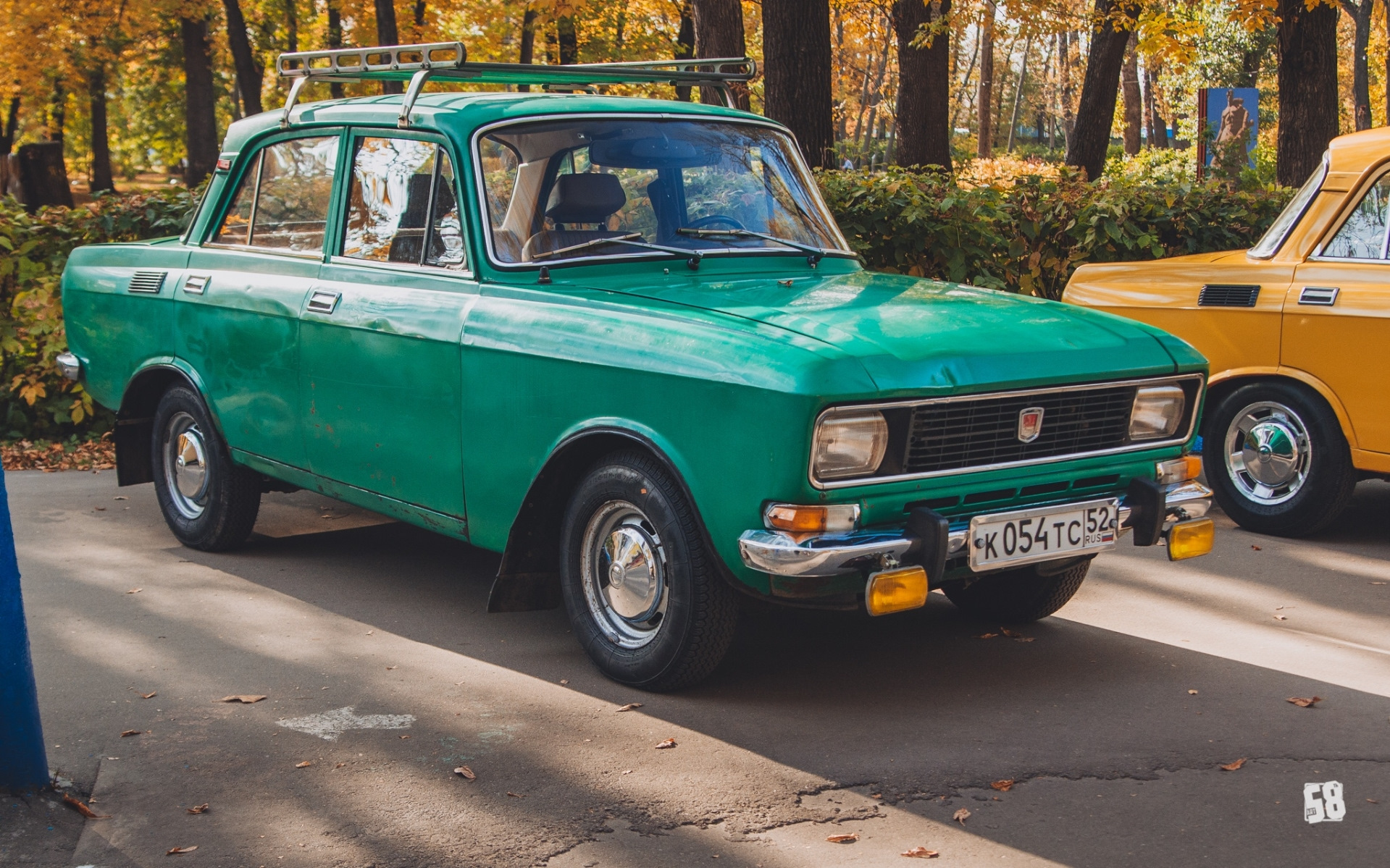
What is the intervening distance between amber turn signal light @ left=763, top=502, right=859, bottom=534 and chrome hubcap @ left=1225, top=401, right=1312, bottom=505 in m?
3.89

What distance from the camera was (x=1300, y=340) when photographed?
22.8 ft

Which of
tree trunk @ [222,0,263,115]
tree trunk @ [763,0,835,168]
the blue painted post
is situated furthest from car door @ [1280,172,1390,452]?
tree trunk @ [222,0,263,115]

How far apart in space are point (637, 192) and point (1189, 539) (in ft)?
7.81

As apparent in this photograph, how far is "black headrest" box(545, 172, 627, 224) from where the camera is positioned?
5227mm

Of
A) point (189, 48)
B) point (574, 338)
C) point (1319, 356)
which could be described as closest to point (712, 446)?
point (574, 338)

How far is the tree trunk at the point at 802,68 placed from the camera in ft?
39.8

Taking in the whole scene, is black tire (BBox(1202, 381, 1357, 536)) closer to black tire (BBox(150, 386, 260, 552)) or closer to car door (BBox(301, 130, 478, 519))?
car door (BBox(301, 130, 478, 519))

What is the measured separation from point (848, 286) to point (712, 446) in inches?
49.3

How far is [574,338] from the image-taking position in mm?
4680

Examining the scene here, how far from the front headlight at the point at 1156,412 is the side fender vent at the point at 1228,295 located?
8.28 ft

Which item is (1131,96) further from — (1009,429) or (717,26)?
(1009,429)

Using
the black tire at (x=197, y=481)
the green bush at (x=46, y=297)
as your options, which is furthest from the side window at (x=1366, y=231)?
the green bush at (x=46, y=297)

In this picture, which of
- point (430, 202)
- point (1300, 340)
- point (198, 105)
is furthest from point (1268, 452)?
point (198, 105)

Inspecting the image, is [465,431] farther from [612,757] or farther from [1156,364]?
[1156,364]
